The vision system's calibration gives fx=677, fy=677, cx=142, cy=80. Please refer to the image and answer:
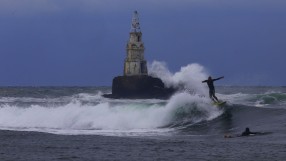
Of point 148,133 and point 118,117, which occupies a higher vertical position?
point 118,117

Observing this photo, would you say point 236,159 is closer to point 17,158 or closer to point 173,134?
point 17,158

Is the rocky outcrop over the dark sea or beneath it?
over

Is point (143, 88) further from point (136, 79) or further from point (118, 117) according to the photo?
point (118, 117)

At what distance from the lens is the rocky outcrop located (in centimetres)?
6500

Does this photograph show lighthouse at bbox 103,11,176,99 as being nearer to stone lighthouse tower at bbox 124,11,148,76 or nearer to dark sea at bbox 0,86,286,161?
stone lighthouse tower at bbox 124,11,148,76

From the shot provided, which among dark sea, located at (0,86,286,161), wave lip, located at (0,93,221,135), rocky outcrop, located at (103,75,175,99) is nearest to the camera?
dark sea, located at (0,86,286,161)

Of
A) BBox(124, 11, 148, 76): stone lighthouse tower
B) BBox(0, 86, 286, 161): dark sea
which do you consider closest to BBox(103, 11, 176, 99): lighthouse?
BBox(124, 11, 148, 76): stone lighthouse tower

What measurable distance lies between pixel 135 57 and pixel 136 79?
2895 mm

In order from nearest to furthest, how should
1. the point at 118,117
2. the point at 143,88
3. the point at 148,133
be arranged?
the point at 148,133
the point at 118,117
the point at 143,88

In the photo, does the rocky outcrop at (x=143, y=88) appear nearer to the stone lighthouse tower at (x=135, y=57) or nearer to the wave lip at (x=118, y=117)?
the stone lighthouse tower at (x=135, y=57)

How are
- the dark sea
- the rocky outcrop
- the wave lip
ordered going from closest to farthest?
the dark sea
the wave lip
the rocky outcrop

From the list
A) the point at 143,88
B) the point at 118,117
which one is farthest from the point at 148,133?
the point at 143,88

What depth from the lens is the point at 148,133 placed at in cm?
2595

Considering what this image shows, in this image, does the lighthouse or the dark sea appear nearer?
the dark sea
